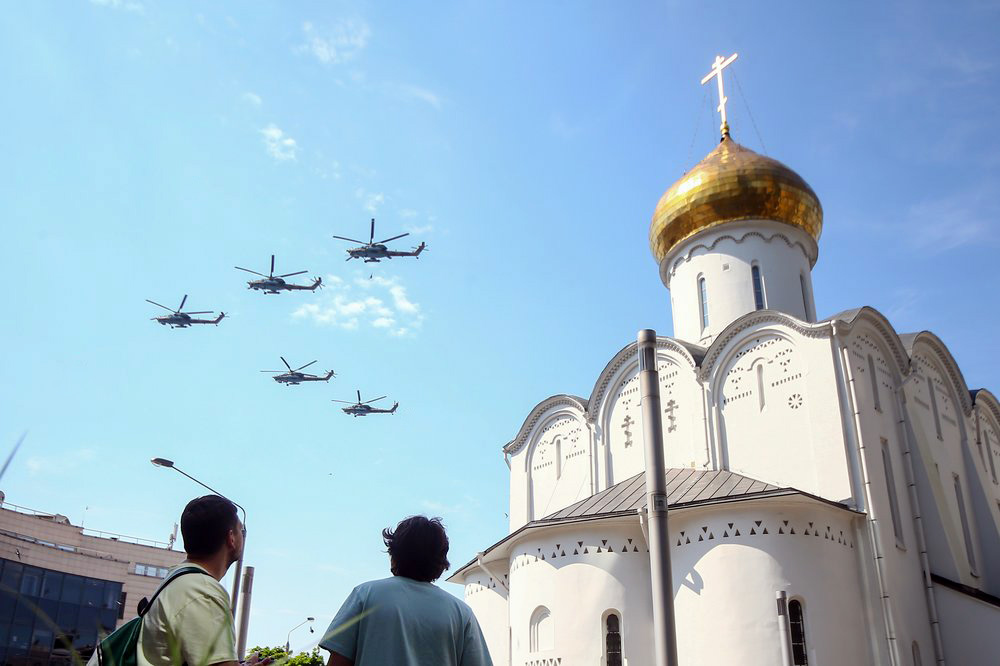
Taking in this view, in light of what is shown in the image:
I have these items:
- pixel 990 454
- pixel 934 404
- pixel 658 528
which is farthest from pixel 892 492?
pixel 658 528

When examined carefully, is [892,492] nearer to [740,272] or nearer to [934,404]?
[934,404]

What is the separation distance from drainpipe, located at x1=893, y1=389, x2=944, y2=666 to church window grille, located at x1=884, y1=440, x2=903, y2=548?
48 cm

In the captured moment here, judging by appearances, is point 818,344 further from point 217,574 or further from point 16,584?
point 16,584

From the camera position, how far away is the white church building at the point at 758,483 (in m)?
13.6

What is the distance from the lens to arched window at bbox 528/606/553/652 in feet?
47.0

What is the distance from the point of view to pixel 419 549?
316cm

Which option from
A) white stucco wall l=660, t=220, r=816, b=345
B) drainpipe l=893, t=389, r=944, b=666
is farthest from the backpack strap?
white stucco wall l=660, t=220, r=816, b=345

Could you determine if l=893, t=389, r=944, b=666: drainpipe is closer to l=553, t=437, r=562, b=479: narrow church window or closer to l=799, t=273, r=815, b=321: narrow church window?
l=799, t=273, r=815, b=321: narrow church window

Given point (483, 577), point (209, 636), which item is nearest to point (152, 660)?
point (209, 636)

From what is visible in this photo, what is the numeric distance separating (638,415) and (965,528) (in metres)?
6.75

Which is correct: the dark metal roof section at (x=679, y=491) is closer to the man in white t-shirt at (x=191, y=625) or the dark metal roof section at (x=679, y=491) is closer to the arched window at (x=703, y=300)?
the arched window at (x=703, y=300)

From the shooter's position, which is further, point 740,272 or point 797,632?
point 740,272

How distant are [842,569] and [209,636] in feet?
44.1

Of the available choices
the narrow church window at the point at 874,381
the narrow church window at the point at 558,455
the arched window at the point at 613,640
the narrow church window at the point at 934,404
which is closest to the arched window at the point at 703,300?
the narrow church window at the point at 874,381
